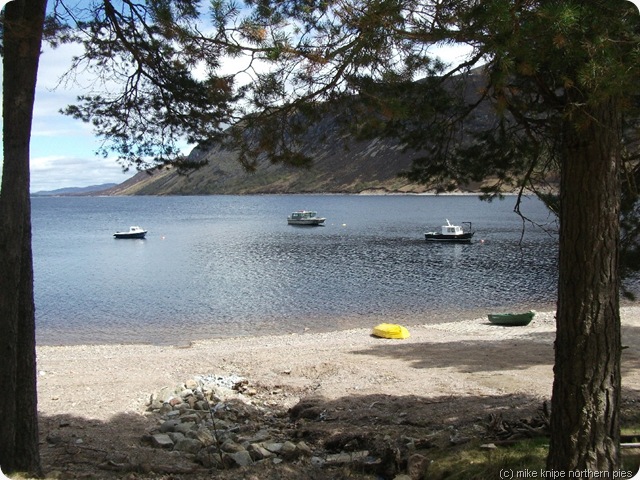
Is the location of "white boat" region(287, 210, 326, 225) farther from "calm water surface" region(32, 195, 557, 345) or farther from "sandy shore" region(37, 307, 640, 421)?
"sandy shore" region(37, 307, 640, 421)

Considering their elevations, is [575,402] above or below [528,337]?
above

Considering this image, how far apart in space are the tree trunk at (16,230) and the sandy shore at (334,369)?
374 centimetres

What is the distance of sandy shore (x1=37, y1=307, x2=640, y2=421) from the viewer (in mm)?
9555

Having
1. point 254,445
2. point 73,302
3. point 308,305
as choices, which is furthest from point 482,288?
point 254,445

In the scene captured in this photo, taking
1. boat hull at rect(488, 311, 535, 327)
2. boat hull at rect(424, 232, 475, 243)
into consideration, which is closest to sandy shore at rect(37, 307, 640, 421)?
boat hull at rect(488, 311, 535, 327)

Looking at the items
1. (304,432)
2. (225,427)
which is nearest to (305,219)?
(225,427)

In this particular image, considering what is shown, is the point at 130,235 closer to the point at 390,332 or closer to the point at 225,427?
the point at 390,332

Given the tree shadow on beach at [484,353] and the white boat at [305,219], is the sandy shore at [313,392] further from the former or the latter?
the white boat at [305,219]

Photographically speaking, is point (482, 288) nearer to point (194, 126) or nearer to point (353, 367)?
point (353, 367)

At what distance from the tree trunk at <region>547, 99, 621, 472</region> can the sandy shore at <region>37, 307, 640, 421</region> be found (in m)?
4.43

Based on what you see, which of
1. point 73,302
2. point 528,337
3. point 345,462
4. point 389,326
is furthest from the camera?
point 73,302

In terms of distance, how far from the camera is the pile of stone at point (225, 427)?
635 cm

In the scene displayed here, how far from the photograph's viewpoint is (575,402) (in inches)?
162

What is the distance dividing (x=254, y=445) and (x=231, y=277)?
27450 millimetres
